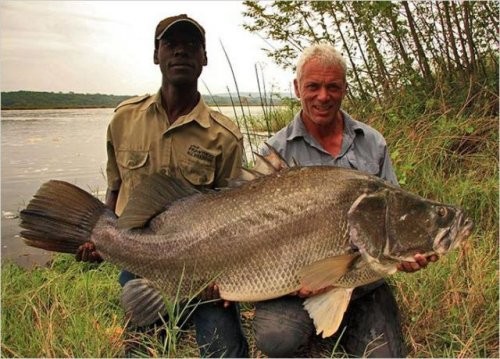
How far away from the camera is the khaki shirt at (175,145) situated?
3510 mm

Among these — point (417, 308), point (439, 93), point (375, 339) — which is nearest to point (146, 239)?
point (375, 339)

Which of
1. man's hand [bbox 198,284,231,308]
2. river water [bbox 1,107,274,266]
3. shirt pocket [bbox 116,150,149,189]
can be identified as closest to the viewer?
man's hand [bbox 198,284,231,308]

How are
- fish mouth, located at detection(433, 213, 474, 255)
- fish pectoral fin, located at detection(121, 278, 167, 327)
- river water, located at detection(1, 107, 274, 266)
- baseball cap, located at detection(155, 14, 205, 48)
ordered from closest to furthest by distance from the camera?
1. fish mouth, located at detection(433, 213, 474, 255)
2. fish pectoral fin, located at detection(121, 278, 167, 327)
3. baseball cap, located at detection(155, 14, 205, 48)
4. river water, located at detection(1, 107, 274, 266)

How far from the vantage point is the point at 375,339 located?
9.96 ft

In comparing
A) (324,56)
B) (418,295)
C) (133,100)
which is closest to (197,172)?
(133,100)

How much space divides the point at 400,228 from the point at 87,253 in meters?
1.65

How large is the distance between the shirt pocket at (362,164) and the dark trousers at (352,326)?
2.15 ft

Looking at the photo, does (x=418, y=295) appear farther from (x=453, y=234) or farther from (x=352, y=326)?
(x=453, y=234)

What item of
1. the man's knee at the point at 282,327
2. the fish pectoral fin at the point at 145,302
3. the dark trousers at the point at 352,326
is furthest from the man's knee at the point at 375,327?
the fish pectoral fin at the point at 145,302

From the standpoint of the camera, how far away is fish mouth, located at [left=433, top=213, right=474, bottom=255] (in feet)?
8.86

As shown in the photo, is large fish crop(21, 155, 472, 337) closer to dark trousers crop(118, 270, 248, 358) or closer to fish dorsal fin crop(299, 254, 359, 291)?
fish dorsal fin crop(299, 254, 359, 291)

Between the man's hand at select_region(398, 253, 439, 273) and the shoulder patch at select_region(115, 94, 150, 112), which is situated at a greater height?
the shoulder patch at select_region(115, 94, 150, 112)

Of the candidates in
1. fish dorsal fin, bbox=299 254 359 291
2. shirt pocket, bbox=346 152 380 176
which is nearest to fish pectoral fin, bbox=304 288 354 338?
fish dorsal fin, bbox=299 254 359 291

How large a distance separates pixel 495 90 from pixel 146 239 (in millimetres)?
4556
